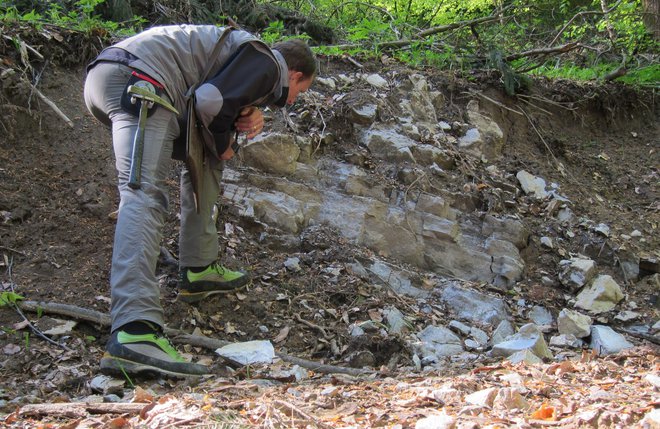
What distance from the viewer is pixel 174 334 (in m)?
3.21

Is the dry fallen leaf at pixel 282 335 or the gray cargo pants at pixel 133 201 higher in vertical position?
the gray cargo pants at pixel 133 201

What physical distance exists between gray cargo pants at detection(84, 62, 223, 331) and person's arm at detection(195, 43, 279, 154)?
0.63 ft

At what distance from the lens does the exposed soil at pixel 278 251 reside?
8.57 feet

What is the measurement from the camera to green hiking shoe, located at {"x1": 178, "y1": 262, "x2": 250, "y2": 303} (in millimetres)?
3527

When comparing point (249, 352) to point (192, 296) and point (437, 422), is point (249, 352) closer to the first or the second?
point (192, 296)

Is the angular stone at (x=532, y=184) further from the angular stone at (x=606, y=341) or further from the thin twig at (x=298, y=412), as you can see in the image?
the thin twig at (x=298, y=412)

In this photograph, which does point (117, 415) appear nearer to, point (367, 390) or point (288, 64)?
point (367, 390)

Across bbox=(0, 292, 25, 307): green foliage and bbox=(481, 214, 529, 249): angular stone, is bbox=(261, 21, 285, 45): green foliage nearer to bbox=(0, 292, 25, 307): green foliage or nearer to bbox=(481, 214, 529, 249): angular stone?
bbox=(481, 214, 529, 249): angular stone

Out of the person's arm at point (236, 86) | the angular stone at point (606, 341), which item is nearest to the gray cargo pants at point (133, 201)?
the person's arm at point (236, 86)

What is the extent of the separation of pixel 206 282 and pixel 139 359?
1.02 m

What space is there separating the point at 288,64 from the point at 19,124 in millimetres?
2359

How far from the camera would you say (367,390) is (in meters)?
2.44

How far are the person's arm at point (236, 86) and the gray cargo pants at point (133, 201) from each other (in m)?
0.19

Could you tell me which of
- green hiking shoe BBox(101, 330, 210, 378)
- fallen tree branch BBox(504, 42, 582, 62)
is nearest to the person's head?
green hiking shoe BBox(101, 330, 210, 378)
